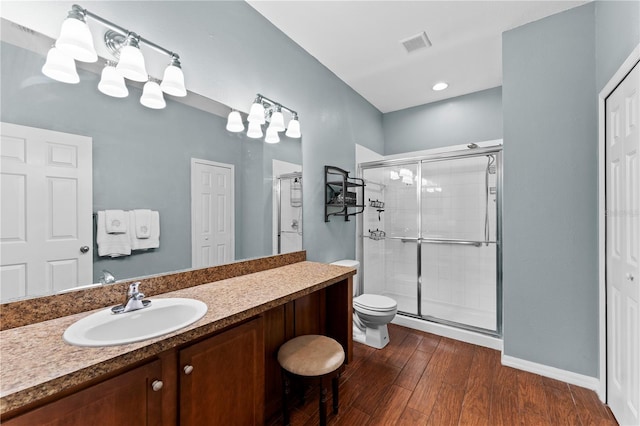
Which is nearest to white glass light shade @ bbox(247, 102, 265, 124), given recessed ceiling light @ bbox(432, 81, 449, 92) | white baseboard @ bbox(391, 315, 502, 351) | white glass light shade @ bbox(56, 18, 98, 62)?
white glass light shade @ bbox(56, 18, 98, 62)

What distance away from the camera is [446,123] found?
3.47 metres

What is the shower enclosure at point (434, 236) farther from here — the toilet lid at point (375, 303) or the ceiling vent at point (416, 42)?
the ceiling vent at point (416, 42)

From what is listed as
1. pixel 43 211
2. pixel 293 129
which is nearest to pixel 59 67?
pixel 43 211

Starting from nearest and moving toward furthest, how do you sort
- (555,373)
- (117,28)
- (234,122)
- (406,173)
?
1. (117,28)
2. (234,122)
3. (555,373)
4. (406,173)

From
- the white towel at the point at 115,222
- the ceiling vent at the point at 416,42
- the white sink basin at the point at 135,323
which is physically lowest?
the white sink basin at the point at 135,323

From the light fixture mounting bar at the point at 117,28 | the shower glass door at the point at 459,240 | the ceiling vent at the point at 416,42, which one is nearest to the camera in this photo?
the light fixture mounting bar at the point at 117,28

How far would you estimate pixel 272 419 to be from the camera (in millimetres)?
1577

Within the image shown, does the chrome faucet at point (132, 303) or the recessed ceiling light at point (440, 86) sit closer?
the chrome faucet at point (132, 303)

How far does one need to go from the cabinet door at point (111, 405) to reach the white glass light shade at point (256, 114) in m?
1.50

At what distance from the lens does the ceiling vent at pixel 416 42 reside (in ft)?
7.49

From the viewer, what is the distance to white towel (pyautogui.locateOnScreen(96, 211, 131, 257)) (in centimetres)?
117

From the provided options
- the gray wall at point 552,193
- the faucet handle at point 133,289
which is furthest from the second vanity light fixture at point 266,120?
the gray wall at point 552,193

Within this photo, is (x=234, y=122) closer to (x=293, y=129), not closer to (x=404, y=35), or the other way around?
(x=293, y=129)

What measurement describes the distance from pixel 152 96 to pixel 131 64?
158 mm
